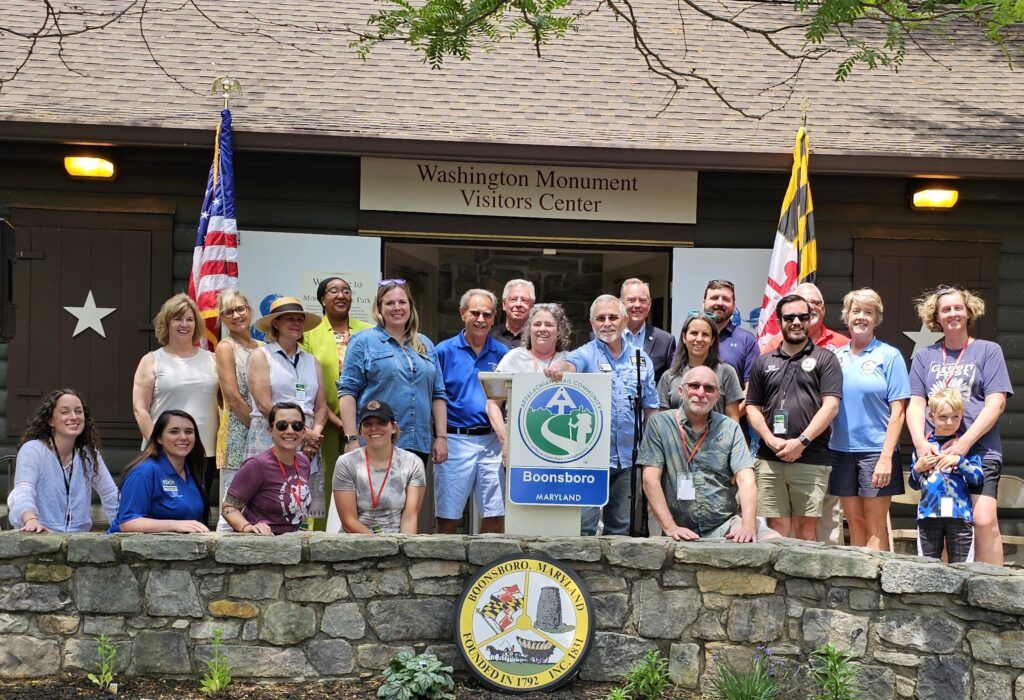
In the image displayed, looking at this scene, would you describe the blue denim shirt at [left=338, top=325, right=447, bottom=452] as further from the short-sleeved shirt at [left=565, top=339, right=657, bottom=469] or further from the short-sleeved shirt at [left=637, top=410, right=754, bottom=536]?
the short-sleeved shirt at [left=637, top=410, right=754, bottom=536]

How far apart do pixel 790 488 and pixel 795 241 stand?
7.22 ft

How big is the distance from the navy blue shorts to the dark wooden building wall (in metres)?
2.24

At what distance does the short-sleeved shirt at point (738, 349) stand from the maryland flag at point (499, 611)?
2032mm

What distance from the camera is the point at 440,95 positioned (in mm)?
8023

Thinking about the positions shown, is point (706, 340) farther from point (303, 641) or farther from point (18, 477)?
point (18, 477)

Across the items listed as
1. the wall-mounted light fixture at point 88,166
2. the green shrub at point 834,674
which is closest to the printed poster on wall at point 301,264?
the wall-mounted light fixture at point 88,166

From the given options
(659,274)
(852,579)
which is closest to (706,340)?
(852,579)

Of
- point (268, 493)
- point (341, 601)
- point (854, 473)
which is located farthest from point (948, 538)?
point (268, 493)

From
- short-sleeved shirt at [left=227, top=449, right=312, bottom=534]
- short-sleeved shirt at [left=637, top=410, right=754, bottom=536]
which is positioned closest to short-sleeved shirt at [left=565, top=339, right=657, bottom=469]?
short-sleeved shirt at [left=637, top=410, right=754, bottom=536]

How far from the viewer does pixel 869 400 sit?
18.9 feet

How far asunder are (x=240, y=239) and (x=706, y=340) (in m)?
3.55

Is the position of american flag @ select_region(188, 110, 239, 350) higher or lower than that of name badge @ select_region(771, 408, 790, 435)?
higher

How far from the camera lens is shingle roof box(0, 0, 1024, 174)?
7.37 metres

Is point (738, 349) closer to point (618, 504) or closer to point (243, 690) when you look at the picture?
point (618, 504)
